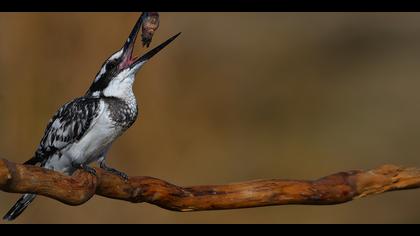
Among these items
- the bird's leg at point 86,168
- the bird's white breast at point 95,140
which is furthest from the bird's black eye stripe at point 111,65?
the bird's leg at point 86,168

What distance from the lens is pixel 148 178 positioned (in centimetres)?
221

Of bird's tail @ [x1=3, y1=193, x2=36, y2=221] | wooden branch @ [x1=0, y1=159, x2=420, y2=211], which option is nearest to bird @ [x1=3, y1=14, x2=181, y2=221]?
bird's tail @ [x1=3, y1=193, x2=36, y2=221]

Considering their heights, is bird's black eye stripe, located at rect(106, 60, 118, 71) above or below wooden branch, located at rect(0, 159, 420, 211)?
above

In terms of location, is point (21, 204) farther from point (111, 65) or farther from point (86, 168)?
point (111, 65)

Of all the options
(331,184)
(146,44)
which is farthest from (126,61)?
(331,184)

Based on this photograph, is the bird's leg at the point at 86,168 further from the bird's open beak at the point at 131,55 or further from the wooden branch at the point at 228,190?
the bird's open beak at the point at 131,55

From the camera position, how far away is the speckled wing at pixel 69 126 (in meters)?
2.46

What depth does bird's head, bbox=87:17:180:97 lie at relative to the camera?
2.31 m

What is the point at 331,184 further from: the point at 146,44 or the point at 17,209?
the point at 17,209

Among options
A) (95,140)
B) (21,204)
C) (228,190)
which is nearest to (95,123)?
(95,140)

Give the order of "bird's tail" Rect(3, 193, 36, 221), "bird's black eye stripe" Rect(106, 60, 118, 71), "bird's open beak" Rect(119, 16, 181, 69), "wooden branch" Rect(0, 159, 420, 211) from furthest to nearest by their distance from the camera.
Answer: "bird's tail" Rect(3, 193, 36, 221) → "bird's black eye stripe" Rect(106, 60, 118, 71) → "bird's open beak" Rect(119, 16, 181, 69) → "wooden branch" Rect(0, 159, 420, 211)

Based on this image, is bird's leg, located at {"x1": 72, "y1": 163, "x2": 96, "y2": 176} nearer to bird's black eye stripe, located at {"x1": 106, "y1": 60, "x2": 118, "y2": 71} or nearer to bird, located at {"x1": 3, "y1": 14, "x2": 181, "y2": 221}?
bird, located at {"x1": 3, "y1": 14, "x2": 181, "y2": 221}

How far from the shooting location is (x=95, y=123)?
2449mm

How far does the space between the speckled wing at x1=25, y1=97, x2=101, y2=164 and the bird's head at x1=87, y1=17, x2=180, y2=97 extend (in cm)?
6
